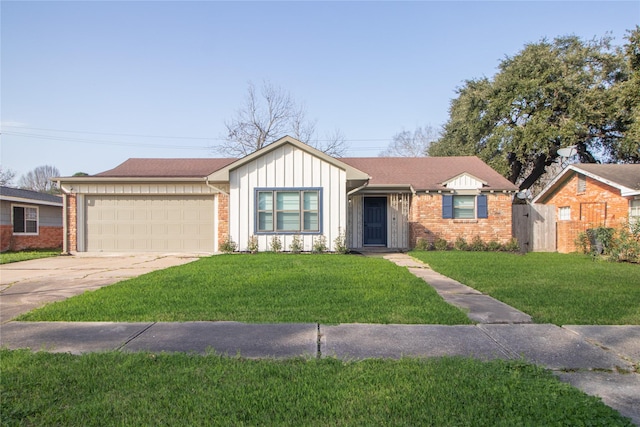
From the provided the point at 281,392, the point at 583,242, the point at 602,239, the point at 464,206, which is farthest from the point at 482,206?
the point at 281,392

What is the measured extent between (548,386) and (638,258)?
1168cm

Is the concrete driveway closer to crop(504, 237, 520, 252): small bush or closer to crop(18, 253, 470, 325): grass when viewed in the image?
crop(18, 253, 470, 325): grass

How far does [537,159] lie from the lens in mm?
25000

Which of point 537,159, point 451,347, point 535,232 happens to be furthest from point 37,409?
point 537,159

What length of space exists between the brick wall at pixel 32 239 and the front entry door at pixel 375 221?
47.9 ft

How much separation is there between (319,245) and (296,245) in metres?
0.75

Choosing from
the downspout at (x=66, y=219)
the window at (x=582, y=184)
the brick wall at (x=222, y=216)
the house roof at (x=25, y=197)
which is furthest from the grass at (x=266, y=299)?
the house roof at (x=25, y=197)

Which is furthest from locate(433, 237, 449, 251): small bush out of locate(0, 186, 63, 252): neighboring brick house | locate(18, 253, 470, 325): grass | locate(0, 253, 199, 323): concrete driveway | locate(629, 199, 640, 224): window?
locate(0, 186, 63, 252): neighboring brick house

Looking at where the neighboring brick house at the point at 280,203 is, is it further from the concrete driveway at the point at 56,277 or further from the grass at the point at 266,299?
the grass at the point at 266,299

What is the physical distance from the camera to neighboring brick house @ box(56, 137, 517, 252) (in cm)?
1291

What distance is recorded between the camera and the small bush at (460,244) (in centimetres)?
1532

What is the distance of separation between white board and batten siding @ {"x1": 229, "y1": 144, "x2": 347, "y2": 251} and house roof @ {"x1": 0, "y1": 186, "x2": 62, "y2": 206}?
10.4 meters

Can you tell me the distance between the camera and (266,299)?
19.3ft

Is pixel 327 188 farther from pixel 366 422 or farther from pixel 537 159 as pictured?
pixel 537 159
